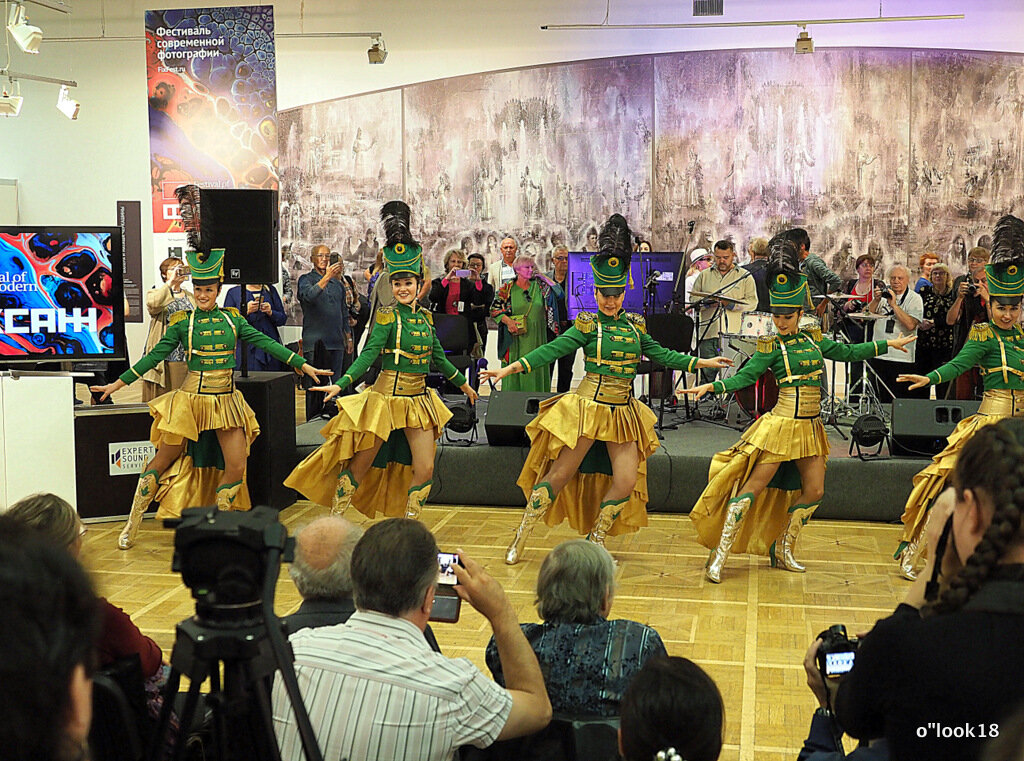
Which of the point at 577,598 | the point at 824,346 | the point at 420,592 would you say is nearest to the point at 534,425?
the point at 824,346

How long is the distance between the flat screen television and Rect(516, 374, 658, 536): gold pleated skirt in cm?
279

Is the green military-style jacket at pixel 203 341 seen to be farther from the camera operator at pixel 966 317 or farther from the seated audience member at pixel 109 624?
the camera operator at pixel 966 317

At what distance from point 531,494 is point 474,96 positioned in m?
7.89

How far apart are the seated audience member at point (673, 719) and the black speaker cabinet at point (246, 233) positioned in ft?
18.3

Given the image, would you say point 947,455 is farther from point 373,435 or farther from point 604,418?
point 373,435

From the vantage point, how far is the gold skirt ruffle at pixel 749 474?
5.64 meters

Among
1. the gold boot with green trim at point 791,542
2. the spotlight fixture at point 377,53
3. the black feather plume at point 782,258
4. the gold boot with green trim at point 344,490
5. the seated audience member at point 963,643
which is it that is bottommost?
the gold boot with green trim at point 791,542

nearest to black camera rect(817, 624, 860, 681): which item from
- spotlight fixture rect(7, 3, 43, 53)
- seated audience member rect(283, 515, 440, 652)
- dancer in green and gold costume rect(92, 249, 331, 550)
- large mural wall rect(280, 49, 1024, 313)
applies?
seated audience member rect(283, 515, 440, 652)

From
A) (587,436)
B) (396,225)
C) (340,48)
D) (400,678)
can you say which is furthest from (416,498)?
(340,48)

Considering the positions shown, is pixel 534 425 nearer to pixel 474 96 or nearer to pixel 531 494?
pixel 531 494

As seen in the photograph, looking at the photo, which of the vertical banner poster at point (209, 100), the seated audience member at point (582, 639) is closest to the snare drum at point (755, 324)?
the vertical banner poster at point (209, 100)

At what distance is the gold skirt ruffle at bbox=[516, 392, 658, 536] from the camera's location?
5828mm

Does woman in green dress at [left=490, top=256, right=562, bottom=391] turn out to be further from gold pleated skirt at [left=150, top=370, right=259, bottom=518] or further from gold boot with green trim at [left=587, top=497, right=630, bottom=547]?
gold boot with green trim at [left=587, top=497, right=630, bottom=547]

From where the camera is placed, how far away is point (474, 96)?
1290 centimetres
